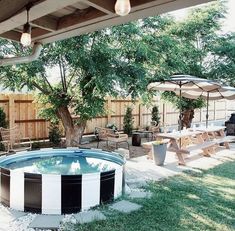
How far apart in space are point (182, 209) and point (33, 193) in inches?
95.1

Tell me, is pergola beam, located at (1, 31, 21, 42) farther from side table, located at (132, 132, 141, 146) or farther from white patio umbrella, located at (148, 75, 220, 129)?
side table, located at (132, 132, 141, 146)

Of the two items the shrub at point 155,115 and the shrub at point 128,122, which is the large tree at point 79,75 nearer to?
the shrub at point 128,122

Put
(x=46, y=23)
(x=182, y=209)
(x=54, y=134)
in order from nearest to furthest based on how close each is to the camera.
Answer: (x=46, y=23) < (x=182, y=209) < (x=54, y=134)

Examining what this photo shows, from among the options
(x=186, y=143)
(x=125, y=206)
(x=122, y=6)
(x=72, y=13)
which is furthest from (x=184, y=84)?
(x=122, y=6)

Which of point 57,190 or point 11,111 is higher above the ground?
point 11,111

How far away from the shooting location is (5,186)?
512 centimetres

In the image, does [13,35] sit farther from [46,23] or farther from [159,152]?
[159,152]

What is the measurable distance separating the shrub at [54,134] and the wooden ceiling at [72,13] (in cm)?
658

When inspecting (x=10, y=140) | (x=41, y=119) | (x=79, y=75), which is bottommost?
(x=10, y=140)

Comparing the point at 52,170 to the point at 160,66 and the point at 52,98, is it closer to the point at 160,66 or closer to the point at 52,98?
the point at 52,98

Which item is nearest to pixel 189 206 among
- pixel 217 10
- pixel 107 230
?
pixel 107 230

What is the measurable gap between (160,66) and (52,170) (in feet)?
17.9

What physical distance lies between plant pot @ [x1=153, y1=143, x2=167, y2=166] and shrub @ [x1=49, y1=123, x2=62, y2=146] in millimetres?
4298

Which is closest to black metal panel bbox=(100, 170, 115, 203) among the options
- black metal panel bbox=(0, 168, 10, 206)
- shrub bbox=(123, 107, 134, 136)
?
black metal panel bbox=(0, 168, 10, 206)
